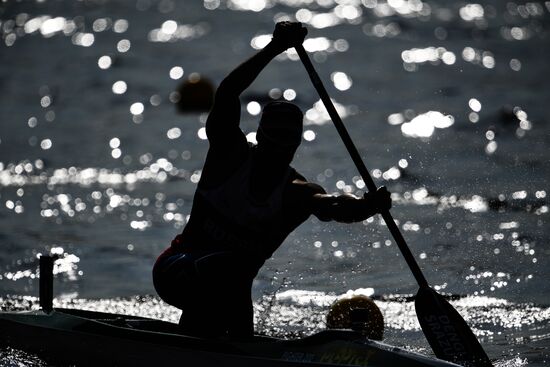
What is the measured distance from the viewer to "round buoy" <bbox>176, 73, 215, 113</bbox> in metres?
21.3

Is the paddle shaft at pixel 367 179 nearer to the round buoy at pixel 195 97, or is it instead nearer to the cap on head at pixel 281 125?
the cap on head at pixel 281 125

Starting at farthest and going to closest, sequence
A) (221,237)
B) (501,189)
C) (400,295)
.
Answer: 1. (501,189)
2. (400,295)
3. (221,237)

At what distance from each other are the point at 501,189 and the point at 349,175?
209 centimetres

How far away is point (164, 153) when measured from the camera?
59.7ft

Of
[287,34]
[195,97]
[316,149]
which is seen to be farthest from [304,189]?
[195,97]

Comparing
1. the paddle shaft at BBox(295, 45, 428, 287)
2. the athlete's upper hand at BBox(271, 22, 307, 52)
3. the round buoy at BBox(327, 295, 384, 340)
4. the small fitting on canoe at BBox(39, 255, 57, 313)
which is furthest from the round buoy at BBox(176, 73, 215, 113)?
the athlete's upper hand at BBox(271, 22, 307, 52)

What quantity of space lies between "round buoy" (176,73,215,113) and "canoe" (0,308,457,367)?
12.8 m

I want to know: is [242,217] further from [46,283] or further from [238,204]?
[46,283]

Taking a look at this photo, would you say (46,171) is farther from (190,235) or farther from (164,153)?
(190,235)

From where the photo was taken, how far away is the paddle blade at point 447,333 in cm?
756

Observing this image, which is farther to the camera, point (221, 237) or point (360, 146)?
point (360, 146)

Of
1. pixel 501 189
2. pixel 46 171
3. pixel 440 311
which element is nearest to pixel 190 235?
pixel 440 311

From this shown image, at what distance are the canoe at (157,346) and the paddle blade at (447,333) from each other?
74cm

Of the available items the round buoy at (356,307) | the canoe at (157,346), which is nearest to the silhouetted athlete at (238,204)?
the canoe at (157,346)
